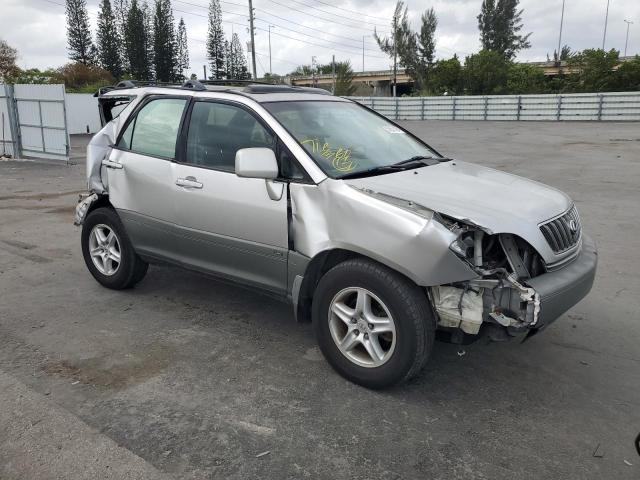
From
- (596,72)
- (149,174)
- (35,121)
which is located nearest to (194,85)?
(149,174)

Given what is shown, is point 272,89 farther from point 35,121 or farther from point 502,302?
point 35,121

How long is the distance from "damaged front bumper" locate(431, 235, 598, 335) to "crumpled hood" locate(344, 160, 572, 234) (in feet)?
0.99

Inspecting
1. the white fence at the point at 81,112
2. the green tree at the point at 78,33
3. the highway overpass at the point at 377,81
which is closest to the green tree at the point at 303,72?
the highway overpass at the point at 377,81

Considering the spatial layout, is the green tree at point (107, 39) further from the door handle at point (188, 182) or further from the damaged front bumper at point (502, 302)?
the damaged front bumper at point (502, 302)

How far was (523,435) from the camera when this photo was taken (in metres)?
2.92

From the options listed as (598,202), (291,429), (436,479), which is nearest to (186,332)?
(291,429)

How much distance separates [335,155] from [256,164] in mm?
570

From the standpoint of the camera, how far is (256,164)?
3.52 meters

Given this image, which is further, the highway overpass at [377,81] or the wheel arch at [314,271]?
the highway overpass at [377,81]

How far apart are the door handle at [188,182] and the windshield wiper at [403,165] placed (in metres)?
1.20

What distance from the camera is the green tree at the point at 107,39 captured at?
70.6 m

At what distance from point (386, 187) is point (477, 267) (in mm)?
762

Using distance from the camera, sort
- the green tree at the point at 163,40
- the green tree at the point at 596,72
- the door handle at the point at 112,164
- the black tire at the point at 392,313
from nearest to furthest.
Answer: the black tire at the point at 392,313 < the door handle at the point at 112,164 < the green tree at the point at 596,72 < the green tree at the point at 163,40

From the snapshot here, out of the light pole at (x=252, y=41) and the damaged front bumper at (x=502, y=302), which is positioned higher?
the light pole at (x=252, y=41)
